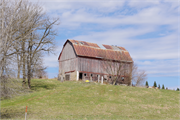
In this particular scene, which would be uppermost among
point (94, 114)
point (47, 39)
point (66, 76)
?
point (47, 39)

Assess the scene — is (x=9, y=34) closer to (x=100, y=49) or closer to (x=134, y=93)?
(x=134, y=93)

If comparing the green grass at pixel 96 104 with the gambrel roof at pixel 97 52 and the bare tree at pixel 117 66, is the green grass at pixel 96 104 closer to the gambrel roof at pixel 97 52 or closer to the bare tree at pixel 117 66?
the gambrel roof at pixel 97 52

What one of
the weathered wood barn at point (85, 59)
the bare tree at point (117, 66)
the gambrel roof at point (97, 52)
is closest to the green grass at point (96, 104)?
the weathered wood barn at point (85, 59)

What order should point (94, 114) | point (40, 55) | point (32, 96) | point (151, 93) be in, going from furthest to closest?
point (40, 55) < point (151, 93) < point (32, 96) < point (94, 114)

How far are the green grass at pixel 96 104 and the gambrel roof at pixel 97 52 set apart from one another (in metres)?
15.3

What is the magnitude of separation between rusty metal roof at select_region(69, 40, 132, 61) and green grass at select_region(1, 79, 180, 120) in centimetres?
1531

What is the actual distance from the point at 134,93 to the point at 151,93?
262 centimetres

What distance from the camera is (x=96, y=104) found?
2419 cm

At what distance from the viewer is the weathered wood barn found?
45.4 meters

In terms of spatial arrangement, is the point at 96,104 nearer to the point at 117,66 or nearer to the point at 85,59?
the point at 85,59

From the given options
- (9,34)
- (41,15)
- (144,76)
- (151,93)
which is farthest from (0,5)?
(144,76)

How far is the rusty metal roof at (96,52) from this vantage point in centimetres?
4619

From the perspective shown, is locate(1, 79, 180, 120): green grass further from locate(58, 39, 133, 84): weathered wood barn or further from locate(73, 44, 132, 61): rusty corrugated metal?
locate(73, 44, 132, 61): rusty corrugated metal

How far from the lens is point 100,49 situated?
162 ft
